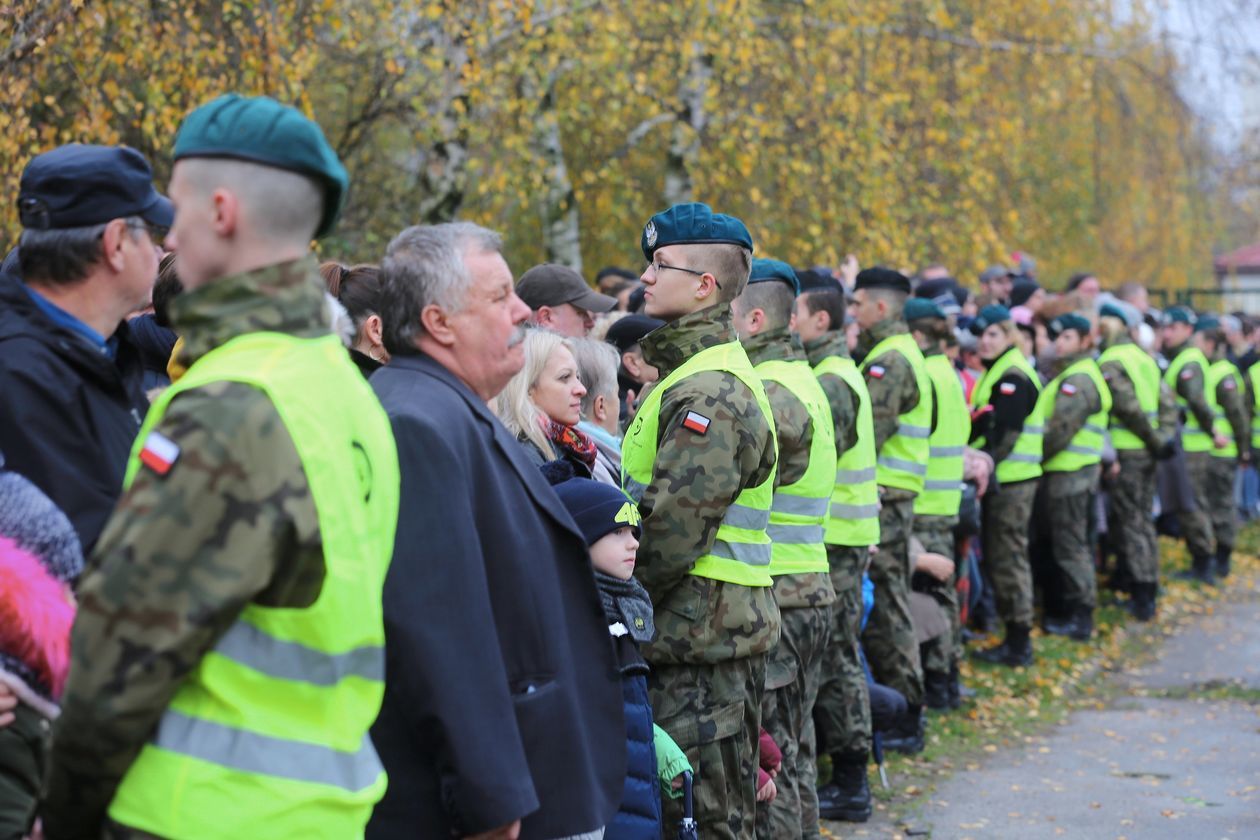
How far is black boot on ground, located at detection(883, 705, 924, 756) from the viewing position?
26.6 feet

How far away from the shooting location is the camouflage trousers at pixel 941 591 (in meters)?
8.89

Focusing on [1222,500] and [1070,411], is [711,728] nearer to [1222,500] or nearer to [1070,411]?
[1070,411]

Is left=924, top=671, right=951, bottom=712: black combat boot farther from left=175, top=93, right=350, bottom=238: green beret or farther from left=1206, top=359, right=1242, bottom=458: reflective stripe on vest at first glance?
left=1206, top=359, right=1242, bottom=458: reflective stripe on vest

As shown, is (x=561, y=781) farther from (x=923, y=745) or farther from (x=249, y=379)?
(x=923, y=745)

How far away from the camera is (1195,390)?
14773mm

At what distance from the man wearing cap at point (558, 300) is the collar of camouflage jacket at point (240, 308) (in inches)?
147

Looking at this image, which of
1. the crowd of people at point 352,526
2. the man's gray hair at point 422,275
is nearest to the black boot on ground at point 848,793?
the crowd of people at point 352,526

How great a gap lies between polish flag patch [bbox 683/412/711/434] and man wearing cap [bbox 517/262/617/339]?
1702 mm

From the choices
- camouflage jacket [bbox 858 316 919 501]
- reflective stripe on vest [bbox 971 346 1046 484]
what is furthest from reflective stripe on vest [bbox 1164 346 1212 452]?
camouflage jacket [bbox 858 316 919 501]

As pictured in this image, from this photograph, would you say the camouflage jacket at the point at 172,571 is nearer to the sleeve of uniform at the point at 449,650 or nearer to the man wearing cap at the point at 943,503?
the sleeve of uniform at the point at 449,650

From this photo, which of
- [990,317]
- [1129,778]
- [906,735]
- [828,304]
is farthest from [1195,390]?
[828,304]

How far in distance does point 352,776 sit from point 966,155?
44.7 ft

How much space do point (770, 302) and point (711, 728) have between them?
1.85 meters

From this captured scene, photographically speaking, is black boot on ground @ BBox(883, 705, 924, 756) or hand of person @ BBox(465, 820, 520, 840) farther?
black boot on ground @ BBox(883, 705, 924, 756)
